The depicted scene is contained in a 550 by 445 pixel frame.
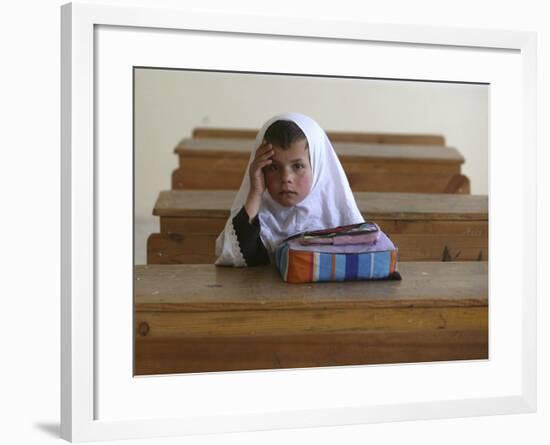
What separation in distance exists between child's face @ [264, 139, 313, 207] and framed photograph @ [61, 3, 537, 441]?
0.32 metres

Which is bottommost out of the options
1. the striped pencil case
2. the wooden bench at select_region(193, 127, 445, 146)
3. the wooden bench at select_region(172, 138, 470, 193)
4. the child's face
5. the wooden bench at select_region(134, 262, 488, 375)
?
the wooden bench at select_region(134, 262, 488, 375)

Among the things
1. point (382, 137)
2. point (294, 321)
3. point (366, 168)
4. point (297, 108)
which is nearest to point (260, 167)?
point (294, 321)

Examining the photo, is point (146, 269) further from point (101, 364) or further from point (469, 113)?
point (469, 113)

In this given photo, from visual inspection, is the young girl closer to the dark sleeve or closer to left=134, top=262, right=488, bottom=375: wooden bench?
the dark sleeve

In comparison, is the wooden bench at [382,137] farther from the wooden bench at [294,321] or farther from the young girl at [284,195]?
the wooden bench at [294,321]

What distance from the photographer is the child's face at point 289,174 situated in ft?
6.57

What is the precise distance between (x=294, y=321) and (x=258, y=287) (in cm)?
11

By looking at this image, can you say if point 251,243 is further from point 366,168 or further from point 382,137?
point 382,137

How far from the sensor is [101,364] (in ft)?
5.19

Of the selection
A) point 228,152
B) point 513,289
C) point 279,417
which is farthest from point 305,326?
point 228,152

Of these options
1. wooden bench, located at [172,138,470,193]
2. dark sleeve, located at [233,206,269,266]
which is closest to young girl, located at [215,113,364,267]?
dark sleeve, located at [233,206,269,266]

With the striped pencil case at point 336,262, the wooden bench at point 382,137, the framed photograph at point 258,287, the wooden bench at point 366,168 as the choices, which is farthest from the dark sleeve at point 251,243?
the wooden bench at point 382,137

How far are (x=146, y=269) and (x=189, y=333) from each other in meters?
0.19

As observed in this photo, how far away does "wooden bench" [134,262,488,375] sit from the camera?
5.51 feet
